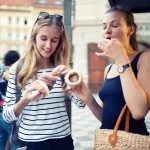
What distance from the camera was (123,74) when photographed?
1.63m

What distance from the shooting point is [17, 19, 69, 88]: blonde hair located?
2.03 metres

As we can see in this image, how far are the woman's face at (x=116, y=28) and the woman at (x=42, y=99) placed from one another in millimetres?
347

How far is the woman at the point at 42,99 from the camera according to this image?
198 cm

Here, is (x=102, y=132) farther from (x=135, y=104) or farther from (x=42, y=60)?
(x=42, y=60)

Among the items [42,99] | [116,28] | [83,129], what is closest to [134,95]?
[116,28]

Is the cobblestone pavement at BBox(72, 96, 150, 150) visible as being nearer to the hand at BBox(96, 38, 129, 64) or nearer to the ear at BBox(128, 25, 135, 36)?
the ear at BBox(128, 25, 135, 36)

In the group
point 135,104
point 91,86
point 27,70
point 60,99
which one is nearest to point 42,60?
point 27,70

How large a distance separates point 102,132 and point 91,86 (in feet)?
50.8

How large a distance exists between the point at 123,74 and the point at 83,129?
699cm

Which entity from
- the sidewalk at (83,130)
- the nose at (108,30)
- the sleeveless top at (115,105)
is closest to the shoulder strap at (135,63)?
the sleeveless top at (115,105)

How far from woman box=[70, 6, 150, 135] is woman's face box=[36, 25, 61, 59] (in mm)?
331

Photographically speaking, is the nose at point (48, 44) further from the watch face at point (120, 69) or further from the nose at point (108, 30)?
the watch face at point (120, 69)

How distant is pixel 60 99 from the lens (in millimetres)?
2088

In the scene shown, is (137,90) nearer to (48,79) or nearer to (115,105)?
(115,105)
